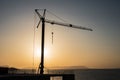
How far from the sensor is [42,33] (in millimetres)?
87625

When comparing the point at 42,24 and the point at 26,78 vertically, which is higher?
the point at 42,24

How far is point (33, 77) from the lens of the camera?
58344 mm

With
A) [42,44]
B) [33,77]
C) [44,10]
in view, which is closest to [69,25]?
[44,10]

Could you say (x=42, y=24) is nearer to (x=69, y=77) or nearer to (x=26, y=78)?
(x=69, y=77)

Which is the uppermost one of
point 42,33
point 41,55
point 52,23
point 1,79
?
point 52,23

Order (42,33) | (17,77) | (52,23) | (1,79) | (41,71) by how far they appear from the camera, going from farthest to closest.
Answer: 1. (52,23)
2. (42,33)
3. (41,71)
4. (17,77)
5. (1,79)

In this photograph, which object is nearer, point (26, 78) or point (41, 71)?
point (26, 78)

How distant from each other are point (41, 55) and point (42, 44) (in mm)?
4683

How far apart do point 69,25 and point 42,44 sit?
3269 centimetres

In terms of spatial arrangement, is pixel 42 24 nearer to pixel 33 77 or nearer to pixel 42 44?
pixel 42 44

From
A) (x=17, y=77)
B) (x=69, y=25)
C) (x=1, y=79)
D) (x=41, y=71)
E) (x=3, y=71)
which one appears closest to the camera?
(x=1, y=79)

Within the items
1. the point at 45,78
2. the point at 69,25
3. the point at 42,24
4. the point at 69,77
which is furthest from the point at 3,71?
the point at 69,25

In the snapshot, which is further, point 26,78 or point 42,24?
point 42,24

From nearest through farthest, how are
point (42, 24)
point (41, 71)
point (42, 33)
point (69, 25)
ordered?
point (41, 71) → point (42, 33) → point (42, 24) → point (69, 25)
